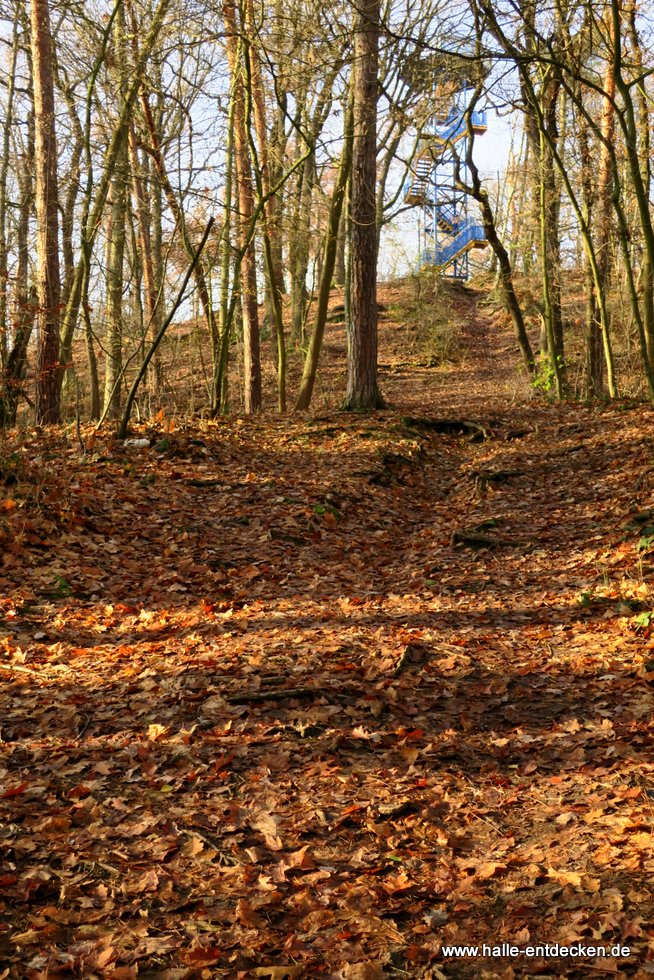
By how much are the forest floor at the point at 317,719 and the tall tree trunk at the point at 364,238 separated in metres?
3.55

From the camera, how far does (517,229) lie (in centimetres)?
2012

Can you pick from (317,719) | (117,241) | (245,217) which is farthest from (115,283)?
(317,719)

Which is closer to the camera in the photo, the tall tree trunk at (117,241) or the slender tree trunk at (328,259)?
the tall tree trunk at (117,241)

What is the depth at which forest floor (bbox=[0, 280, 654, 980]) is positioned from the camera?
9.76 ft

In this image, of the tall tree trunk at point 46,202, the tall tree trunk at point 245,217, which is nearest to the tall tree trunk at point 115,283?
the tall tree trunk at point 46,202

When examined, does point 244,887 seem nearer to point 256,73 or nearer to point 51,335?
point 51,335

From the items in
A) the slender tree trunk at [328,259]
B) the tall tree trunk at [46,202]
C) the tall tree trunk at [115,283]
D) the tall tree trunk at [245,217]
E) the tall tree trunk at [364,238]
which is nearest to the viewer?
the tall tree trunk at [46,202]

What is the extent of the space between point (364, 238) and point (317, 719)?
32.6 feet

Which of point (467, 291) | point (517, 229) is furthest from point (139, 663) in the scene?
point (467, 291)

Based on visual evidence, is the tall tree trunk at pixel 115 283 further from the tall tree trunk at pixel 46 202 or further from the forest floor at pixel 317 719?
the forest floor at pixel 317 719

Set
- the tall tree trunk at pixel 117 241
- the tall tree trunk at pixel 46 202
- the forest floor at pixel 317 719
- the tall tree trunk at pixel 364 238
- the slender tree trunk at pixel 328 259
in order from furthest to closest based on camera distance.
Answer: the slender tree trunk at pixel 328 259
the tall tree trunk at pixel 364 238
the tall tree trunk at pixel 117 241
the tall tree trunk at pixel 46 202
the forest floor at pixel 317 719

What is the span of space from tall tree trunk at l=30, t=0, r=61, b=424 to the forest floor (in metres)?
1.71

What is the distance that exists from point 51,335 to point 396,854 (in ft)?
30.1

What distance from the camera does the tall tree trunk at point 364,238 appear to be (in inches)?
483
